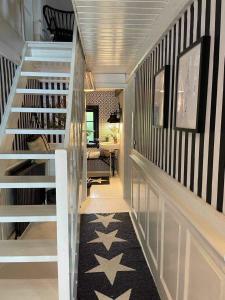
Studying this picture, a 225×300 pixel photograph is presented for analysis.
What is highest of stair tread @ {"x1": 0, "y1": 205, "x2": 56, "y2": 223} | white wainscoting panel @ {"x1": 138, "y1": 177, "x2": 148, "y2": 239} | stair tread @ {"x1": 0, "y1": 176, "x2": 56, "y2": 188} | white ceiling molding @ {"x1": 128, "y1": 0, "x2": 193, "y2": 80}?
white ceiling molding @ {"x1": 128, "y1": 0, "x2": 193, "y2": 80}

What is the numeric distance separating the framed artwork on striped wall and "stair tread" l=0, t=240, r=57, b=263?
1.32m

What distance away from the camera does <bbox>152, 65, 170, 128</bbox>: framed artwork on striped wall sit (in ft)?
6.94

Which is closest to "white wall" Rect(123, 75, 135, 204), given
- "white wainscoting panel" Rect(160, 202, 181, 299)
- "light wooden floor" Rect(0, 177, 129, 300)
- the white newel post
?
"light wooden floor" Rect(0, 177, 129, 300)

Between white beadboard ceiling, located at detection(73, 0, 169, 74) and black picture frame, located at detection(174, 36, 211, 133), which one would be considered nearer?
black picture frame, located at detection(174, 36, 211, 133)

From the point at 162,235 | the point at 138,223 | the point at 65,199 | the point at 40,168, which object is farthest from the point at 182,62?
the point at 40,168

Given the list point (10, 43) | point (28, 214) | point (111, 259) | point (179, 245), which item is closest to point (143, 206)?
point (111, 259)

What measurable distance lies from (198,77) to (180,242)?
1.07m

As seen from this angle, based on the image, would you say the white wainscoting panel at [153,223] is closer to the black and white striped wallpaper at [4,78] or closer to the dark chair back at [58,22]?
the black and white striped wallpaper at [4,78]

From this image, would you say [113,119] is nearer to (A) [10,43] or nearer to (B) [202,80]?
(A) [10,43]

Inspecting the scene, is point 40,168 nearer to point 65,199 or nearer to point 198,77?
point 65,199

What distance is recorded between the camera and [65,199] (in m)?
1.60

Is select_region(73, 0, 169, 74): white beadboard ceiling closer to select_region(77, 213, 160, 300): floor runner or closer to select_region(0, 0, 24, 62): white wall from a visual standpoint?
select_region(0, 0, 24, 62): white wall

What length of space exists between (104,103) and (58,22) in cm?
335

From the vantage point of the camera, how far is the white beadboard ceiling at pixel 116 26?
74.7 inches
